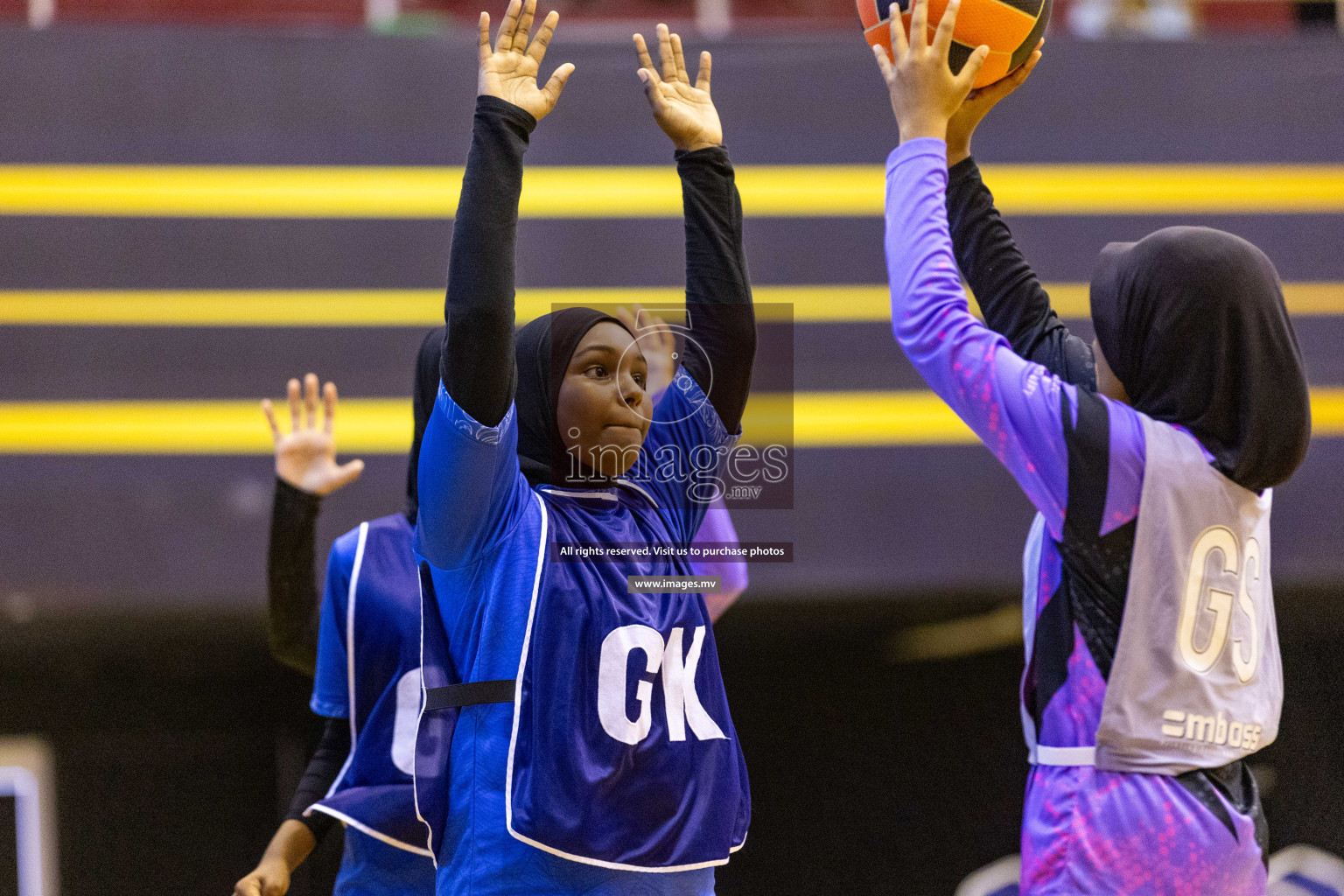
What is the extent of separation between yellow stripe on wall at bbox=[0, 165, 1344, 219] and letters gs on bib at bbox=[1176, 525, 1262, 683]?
2253 mm

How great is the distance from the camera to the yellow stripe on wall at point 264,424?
3.21m

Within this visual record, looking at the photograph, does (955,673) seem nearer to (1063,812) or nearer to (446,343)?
(1063,812)

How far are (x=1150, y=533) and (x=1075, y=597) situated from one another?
0.13 m

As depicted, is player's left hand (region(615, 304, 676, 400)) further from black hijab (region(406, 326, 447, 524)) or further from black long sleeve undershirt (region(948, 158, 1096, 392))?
black long sleeve undershirt (region(948, 158, 1096, 392))

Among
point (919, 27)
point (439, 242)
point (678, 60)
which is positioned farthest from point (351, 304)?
point (919, 27)

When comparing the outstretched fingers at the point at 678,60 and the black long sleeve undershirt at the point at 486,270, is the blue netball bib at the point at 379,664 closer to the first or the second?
the black long sleeve undershirt at the point at 486,270

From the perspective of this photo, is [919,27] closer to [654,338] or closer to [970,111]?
[970,111]

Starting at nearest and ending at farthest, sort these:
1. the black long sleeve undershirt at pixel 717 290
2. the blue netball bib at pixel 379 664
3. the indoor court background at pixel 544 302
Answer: the black long sleeve undershirt at pixel 717 290
the blue netball bib at pixel 379 664
the indoor court background at pixel 544 302

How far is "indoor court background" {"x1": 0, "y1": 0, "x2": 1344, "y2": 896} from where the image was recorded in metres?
3.05

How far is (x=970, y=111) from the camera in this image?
1.59m

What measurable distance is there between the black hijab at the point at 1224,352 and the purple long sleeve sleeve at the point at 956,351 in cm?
14

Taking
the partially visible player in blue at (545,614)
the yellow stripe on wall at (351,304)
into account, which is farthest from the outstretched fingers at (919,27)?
→ the yellow stripe on wall at (351,304)

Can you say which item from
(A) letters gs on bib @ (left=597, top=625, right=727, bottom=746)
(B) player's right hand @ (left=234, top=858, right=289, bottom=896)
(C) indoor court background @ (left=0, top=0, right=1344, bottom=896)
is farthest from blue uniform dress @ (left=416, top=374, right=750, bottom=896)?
(C) indoor court background @ (left=0, top=0, right=1344, bottom=896)

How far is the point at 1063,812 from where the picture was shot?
1338 millimetres
